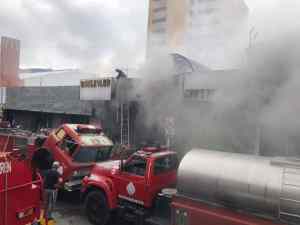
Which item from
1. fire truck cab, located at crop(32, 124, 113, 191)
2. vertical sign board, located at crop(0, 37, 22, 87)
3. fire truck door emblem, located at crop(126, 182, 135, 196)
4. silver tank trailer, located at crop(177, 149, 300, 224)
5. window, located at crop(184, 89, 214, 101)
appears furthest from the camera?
vertical sign board, located at crop(0, 37, 22, 87)

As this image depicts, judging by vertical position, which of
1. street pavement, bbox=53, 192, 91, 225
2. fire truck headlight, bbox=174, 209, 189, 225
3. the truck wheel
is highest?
fire truck headlight, bbox=174, 209, 189, 225

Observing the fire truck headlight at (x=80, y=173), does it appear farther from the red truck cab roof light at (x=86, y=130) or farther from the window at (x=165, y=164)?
the window at (x=165, y=164)

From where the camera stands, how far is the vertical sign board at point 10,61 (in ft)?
104

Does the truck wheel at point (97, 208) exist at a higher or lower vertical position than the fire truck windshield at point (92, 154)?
lower

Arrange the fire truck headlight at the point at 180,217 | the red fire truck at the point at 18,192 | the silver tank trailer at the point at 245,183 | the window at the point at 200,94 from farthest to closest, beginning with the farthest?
the window at the point at 200,94
the fire truck headlight at the point at 180,217
the red fire truck at the point at 18,192
the silver tank trailer at the point at 245,183

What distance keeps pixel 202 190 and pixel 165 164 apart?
196cm

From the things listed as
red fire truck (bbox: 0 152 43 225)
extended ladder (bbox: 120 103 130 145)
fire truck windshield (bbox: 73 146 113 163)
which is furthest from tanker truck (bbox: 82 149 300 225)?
extended ladder (bbox: 120 103 130 145)

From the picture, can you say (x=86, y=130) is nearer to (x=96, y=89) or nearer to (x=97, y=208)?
(x=97, y=208)

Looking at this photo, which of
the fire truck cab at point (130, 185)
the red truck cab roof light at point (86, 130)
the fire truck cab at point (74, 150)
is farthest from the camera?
the red truck cab roof light at point (86, 130)

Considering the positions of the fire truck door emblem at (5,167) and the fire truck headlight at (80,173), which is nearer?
the fire truck door emblem at (5,167)

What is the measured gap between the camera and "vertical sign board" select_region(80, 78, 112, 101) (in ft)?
40.2

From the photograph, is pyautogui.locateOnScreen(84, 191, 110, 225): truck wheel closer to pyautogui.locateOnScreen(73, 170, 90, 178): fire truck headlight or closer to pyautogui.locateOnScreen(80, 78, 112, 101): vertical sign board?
pyautogui.locateOnScreen(73, 170, 90, 178): fire truck headlight

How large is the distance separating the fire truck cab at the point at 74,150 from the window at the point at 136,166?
1.98m

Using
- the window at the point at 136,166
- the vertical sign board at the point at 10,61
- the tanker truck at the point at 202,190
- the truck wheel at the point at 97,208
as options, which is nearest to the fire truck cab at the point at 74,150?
the truck wheel at the point at 97,208
